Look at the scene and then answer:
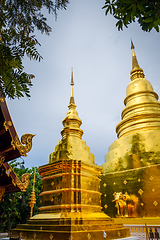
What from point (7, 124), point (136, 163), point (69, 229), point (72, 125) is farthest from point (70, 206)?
point (136, 163)

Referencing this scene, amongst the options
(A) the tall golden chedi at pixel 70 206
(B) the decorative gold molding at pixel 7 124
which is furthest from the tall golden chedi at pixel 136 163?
(B) the decorative gold molding at pixel 7 124

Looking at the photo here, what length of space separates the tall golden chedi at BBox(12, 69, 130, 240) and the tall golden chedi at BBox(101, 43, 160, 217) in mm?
2046

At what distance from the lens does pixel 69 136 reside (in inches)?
270

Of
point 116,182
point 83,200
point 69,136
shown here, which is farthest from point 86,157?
point 116,182

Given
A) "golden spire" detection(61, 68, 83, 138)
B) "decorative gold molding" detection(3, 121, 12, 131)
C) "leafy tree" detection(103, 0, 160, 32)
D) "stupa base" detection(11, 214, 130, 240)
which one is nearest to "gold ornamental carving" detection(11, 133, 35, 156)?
"decorative gold molding" detection(3, 121, 12, 131)

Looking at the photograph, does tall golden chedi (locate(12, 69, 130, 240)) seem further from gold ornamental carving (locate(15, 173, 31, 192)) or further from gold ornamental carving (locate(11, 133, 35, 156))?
gold ornamental carving (locate(11, 133, 35, 156))

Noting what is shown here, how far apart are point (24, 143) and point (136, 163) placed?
511cm

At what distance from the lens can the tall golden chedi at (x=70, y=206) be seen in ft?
13.2

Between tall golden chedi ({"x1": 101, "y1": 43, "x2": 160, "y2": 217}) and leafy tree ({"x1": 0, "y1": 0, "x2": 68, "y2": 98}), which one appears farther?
tall golden chedi ({"x1": 101, "y1": 43, "x2": 160, "y2": 217})

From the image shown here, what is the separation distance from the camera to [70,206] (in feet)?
15.3

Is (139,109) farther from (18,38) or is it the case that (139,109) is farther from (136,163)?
(18,38)

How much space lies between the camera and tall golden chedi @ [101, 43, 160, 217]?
6.89 meters

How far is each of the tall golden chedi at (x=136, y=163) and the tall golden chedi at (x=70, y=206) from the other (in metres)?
2.05

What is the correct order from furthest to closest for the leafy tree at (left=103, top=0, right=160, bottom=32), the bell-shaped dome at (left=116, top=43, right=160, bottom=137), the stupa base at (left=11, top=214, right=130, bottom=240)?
1. the bell-shaped dome at (left=116, top=43, right=160, bottom=137)
2. the stupa base at (left=11, top=214, right=130, bottom=240)
3. the leafy tree at (left=103, top=0, right=160, bottom=32)
